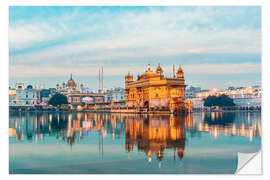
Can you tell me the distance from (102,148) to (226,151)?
5755 millimetres

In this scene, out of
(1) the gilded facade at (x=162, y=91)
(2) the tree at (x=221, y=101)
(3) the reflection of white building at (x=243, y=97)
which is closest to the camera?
(1) the gilded facade at (x=162, y=91)

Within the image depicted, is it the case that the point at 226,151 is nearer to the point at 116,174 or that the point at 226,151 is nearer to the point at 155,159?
the point at 155,159

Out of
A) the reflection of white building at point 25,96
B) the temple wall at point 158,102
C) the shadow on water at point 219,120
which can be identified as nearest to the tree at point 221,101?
the temple wall at point 158,102

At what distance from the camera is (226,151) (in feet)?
49.3

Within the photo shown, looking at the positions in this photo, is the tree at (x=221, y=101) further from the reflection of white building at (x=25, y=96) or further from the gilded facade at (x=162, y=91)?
the reflection of white building at (x=25, y=96)

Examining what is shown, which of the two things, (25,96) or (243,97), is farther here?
(25,96)

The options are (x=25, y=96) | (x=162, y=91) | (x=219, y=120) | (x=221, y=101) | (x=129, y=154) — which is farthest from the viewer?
(x=25, y=96)

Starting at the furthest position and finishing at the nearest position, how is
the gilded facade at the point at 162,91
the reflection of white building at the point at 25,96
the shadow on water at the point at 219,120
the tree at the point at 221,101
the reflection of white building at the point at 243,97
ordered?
1. the reflection of white building at the point at 25,96
2. the tree at the point at 221,101
3. the reflection of white building at the point at 243,97
4. the gilded facade at the point at 162,91
5. the shadow on water at the point at 219,120

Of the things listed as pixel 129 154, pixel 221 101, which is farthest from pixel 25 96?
pixel 129 154

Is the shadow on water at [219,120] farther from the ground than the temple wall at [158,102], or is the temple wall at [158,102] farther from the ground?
the temple wall at [158,102]

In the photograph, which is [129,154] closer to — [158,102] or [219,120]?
[219,120]

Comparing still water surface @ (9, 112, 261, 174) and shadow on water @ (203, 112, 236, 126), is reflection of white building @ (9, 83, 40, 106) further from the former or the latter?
still water surface @ (9, 112, 261, 174)
